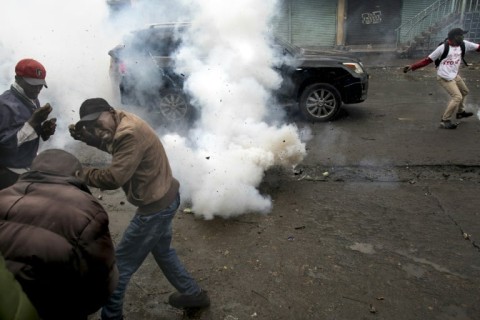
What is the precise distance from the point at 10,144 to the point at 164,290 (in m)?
1.71

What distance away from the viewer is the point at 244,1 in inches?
233

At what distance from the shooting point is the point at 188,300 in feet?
9.92

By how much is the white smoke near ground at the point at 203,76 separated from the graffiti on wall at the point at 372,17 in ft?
33.7

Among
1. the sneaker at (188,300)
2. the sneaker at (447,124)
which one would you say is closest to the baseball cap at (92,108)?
the sneaker at (188,300)


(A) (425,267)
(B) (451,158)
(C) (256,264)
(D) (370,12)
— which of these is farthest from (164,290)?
(D) (370,12)

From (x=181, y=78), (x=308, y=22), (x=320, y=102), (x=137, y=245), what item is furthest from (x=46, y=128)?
(x=308, y=22)

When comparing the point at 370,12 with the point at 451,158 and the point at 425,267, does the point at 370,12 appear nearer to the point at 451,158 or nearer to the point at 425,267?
the point at 451,158

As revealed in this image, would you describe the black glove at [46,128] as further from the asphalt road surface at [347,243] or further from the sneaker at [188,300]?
the sneaker at [188,300]

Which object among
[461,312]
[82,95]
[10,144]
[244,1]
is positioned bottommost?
[461,312]

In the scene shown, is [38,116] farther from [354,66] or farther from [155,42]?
[354,66]

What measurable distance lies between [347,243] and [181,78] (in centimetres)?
460

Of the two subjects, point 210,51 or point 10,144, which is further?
point 210,51

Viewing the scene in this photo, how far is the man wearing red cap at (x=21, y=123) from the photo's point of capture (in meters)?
2.97

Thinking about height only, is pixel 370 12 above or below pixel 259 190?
above
